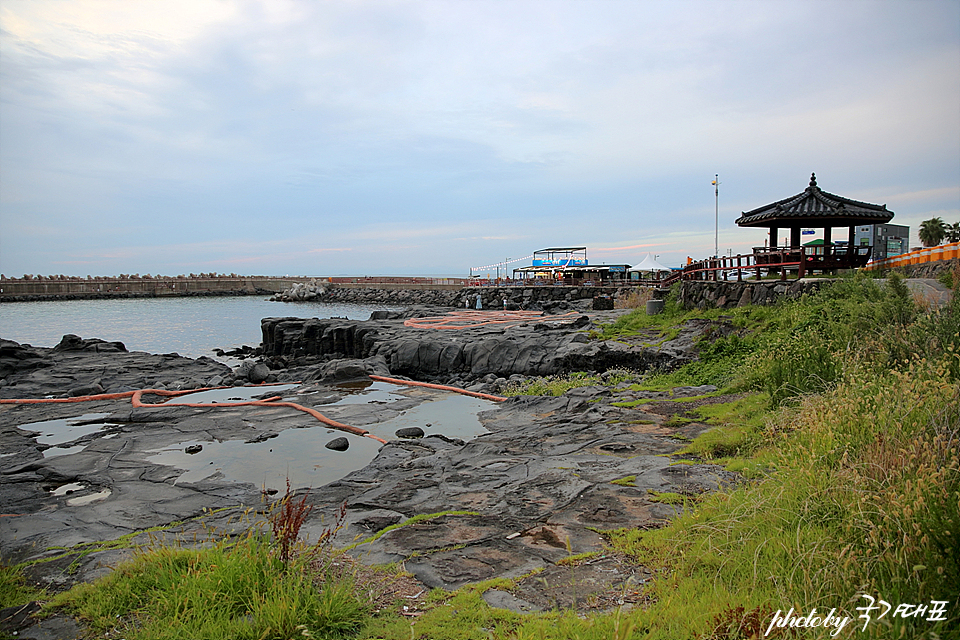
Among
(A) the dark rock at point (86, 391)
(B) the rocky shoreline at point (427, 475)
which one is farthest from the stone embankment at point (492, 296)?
(A) the dark rock at point (86, 391)

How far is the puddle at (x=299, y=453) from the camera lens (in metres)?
8.38

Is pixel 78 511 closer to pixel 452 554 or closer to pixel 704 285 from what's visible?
pixel 452 554

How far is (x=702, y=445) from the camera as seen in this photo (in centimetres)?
655

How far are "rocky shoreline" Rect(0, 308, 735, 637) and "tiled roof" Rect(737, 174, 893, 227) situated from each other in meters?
6.86

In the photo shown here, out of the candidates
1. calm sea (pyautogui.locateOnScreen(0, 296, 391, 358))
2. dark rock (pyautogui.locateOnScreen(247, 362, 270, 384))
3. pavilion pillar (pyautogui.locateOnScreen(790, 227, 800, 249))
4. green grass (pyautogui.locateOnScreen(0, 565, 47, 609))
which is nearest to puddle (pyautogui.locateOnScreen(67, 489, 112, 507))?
green grass (pyautogui.locateOnScreen(0, 565, 47, 609))

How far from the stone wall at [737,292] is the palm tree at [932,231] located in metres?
58.1

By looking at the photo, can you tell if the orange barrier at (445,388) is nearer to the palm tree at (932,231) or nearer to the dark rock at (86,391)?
the dark rock at (86,391)

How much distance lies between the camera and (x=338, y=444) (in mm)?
9930

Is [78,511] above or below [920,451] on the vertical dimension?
below

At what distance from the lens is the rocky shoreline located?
4.60m

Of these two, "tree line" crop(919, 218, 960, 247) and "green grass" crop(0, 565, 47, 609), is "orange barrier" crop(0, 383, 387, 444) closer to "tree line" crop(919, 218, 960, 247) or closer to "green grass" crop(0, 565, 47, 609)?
"green grass" crop(0, 565, 47, 609)

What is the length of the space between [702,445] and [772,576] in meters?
3.56

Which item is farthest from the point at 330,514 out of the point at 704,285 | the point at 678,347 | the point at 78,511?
the point at 704,285

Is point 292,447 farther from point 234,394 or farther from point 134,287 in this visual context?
point 134,287
